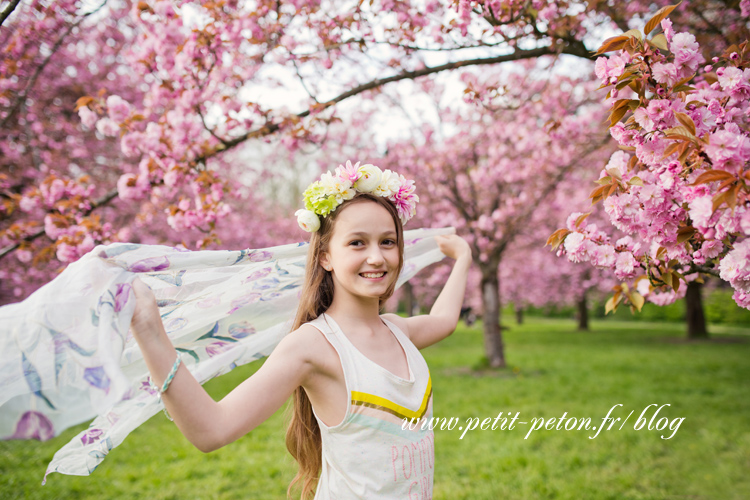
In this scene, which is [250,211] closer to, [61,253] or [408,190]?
[61,253]

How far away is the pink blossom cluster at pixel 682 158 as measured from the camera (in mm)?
1229

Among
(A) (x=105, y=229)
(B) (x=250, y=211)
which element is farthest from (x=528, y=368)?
(A) (x=105, y=229)

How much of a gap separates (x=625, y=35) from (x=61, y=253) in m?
3.15

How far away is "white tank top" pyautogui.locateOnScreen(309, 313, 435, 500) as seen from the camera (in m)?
1.53

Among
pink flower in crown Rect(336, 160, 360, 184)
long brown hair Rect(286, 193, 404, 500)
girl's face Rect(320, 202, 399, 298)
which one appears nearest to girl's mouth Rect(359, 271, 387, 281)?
girl's face Rect(320, 202, 399, 298)

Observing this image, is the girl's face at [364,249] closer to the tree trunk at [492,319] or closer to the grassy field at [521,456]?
the grassy field at [521,456]

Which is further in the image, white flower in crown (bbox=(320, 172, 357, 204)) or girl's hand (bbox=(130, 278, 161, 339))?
white flower in crown (bbox=(320, 172, 357, 204))

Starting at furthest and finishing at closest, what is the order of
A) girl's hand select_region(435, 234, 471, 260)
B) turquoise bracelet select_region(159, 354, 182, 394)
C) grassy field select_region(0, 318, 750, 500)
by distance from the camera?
grassy field select_region(0, 318, 750, 500) < girl's hand select_region(435, 234, 471, 260) < turquoise bracelet select_region(159, 354, 182, 394)

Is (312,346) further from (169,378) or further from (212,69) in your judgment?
(212,69)

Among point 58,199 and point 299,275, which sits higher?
point 58,199

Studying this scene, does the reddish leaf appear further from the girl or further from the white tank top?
the white tank top

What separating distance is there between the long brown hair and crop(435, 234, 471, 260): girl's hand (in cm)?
65

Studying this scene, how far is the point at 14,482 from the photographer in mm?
3959

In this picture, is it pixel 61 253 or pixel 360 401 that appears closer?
pixel 360 401
